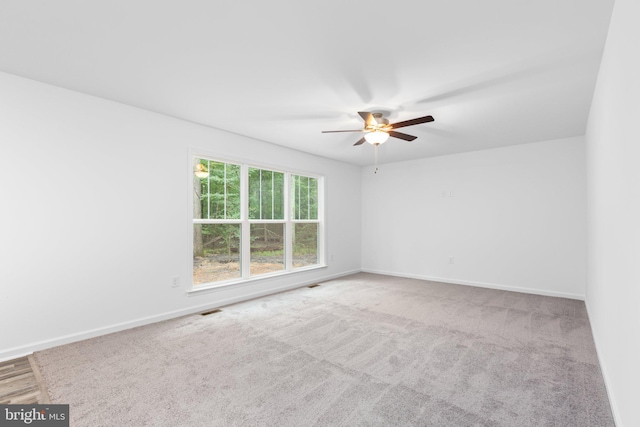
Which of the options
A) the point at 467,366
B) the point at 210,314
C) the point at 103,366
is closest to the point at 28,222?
the point at 103,366

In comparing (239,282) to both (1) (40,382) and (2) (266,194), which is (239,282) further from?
(1) (40,382)

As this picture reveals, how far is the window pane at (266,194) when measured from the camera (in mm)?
4953

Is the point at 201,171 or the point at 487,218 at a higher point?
the point at 201,171

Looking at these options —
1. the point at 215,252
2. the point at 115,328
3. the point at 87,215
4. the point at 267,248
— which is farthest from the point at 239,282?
the point at 87,215

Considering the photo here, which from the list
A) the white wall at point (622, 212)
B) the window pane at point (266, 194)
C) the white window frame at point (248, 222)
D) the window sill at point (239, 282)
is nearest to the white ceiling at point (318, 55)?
the white wall at point (622, 212)

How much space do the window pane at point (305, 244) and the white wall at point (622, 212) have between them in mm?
4288

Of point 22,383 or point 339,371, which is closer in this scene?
point 22,383

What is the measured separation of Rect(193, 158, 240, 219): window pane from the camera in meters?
4.21

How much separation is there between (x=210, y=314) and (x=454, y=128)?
4.13 m

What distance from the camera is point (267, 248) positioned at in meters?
5.19

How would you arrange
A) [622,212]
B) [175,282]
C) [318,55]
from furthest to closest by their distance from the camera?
[175,282]
[318,55]
[622,212]

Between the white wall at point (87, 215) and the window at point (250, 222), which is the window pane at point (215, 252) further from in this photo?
the white wall at point (87, 215)

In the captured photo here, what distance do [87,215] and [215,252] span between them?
5.36 ft

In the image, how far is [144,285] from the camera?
356 cm
